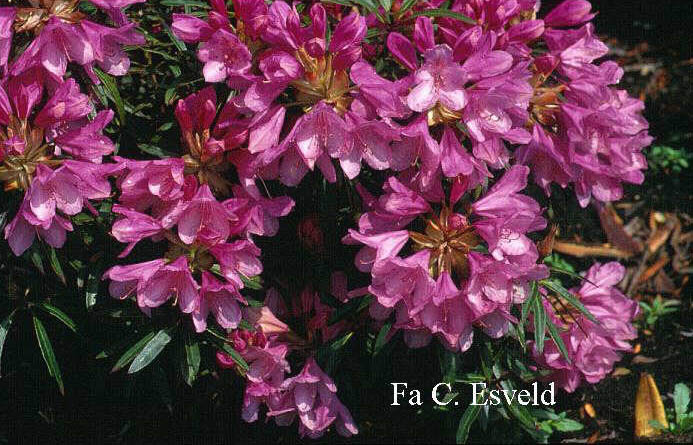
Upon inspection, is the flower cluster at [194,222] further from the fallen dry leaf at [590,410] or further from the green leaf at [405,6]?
the fallen dry leaf at [590,410]

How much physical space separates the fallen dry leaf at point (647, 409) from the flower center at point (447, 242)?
4.34ft

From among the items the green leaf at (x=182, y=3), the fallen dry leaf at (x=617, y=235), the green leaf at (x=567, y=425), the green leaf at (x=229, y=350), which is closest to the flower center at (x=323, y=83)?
the green leaf at (x=182, y=3)

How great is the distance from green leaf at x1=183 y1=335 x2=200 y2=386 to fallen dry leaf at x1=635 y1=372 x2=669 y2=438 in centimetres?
168

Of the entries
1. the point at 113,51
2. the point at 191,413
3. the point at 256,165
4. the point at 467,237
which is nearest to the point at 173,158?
the point at 256,165

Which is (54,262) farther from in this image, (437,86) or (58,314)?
(437,86)

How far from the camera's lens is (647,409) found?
276cm

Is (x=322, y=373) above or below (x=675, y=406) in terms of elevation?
above

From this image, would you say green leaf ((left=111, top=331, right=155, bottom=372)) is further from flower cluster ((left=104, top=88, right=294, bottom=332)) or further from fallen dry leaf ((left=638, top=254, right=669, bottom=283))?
fallen dry leaf ((left=638, top=254, right=669, bottom=283))

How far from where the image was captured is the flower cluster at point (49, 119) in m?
1.67

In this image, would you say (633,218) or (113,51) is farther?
(633,218)

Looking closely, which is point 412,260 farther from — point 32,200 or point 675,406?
point 675,406

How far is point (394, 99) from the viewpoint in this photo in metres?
1.70

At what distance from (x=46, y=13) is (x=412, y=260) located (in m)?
1.01

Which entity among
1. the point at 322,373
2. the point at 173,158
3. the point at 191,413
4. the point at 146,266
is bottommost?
the point at 191,413
